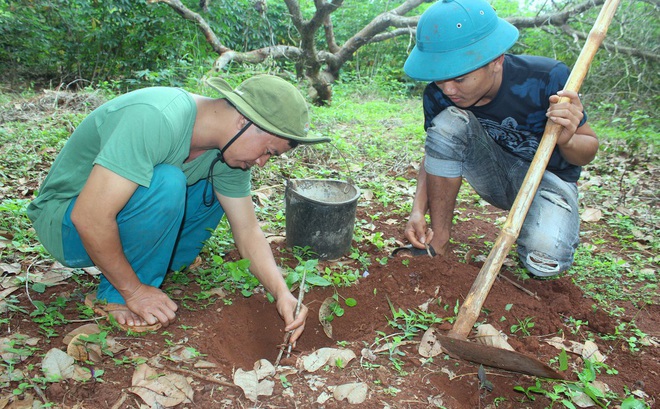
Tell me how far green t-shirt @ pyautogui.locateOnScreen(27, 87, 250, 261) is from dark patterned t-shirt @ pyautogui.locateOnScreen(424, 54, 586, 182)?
1.46 meters

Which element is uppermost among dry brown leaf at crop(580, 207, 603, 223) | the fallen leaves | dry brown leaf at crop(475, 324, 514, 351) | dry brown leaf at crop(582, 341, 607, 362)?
dry brown leaf at crop(475, 324, 514, 351)

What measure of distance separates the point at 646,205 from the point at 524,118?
2.25 m

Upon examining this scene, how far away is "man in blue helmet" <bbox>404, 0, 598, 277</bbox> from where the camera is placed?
210 centimetres

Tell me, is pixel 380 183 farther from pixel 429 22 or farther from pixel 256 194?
pixel 429 22

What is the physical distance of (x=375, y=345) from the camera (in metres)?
1.99

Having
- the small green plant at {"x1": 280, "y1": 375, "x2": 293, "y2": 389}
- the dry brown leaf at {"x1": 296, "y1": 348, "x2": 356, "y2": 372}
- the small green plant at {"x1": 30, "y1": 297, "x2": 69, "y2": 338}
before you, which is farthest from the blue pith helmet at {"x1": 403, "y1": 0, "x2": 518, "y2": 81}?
the small green plant at {"x1": 30, "y1": 297, "x2": 69, "y2": 338}

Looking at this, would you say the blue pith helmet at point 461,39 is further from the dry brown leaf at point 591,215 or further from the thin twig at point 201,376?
the dry brown leaf at point 591,215

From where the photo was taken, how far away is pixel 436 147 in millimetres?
2686

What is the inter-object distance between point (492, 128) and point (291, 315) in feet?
4.91

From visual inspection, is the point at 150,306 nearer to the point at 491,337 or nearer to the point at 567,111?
the point at 491,337

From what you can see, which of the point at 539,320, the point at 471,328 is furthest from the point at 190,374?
the point at 539,320

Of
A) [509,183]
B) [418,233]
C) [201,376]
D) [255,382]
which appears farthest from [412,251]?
[201,376]

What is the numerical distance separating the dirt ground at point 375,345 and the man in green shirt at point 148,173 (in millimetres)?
200

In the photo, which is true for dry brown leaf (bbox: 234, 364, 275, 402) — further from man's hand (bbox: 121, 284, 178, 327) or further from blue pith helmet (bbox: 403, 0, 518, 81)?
blue pith helmet (bbox: 403, 0, 518, 81)
